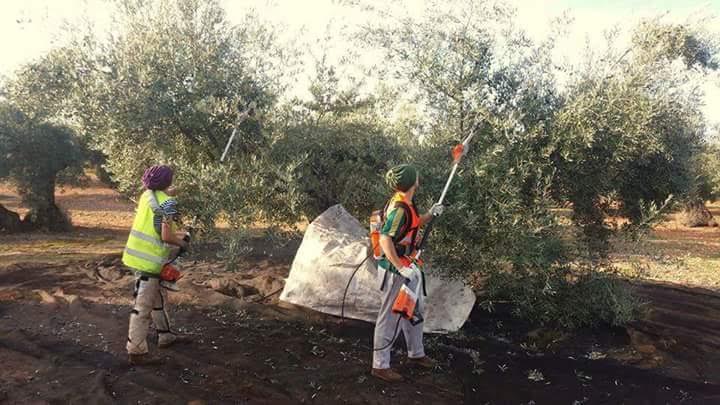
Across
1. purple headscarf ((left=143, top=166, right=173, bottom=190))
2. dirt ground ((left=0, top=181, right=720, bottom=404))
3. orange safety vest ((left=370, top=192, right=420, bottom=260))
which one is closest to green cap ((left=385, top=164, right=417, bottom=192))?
orange safety vest ((left=370, top=192, right=420, bottom=260))

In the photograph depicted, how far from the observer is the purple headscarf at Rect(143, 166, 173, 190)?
582cm

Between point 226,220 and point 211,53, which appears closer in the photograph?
point 226,220

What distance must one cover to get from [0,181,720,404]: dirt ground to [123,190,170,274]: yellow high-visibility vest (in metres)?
1.10

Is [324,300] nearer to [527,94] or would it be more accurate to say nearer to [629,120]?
[527,94]

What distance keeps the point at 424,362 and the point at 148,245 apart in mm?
3366

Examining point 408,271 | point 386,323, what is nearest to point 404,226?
point 408,271

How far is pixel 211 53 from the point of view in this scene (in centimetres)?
869

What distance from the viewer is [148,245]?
19.4 ft

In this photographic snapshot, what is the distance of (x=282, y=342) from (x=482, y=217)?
3.02 meters

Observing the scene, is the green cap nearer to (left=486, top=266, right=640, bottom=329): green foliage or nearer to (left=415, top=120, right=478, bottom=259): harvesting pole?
(left=415, top=120, right=478, bottom=259): harvesting pole

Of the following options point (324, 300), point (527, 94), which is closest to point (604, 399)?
point (324, 300)

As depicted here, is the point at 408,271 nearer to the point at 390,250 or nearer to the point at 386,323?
the point at 390,250

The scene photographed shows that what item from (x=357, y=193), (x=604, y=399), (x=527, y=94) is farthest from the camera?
(x=357, y=193)

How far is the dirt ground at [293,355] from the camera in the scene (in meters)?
5.38
